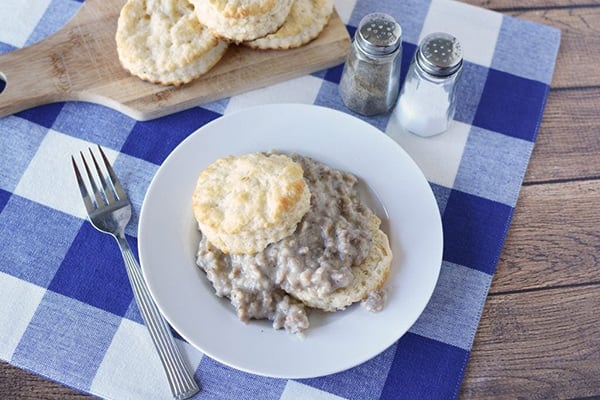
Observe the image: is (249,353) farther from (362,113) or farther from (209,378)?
(362,113)

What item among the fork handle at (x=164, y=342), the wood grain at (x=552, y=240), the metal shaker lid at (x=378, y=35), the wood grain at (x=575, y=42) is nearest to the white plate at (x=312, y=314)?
the fork handle at (x=164, y=342)

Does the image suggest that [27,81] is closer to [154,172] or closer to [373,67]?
[154,172]

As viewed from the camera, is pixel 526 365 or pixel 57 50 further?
pixel 57 50

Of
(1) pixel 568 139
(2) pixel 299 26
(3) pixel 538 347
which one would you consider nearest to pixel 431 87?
(2) pixel 299 26

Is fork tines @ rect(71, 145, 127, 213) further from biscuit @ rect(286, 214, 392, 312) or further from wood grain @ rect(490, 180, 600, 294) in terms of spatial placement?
wood grain @ rect(490, 180, 600, 294)

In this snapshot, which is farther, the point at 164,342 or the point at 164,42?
the point at 164,42

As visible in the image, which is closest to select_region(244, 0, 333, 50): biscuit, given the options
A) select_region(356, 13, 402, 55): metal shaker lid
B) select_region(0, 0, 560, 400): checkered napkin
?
select_region(0, 0, 560, 400): checkered napkin

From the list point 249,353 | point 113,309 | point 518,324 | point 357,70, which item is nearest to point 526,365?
point 518,324
